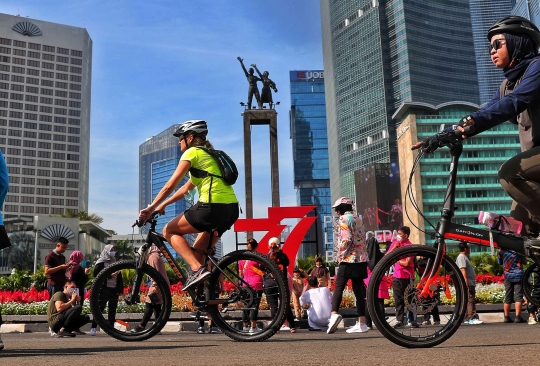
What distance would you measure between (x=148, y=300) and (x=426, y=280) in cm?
293

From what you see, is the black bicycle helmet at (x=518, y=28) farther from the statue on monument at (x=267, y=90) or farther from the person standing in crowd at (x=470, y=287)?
the statue on monument at (x=267, y=90)

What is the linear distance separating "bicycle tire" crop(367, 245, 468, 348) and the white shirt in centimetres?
658

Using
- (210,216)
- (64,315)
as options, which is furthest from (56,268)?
(210,216)

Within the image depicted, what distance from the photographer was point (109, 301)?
226 inches

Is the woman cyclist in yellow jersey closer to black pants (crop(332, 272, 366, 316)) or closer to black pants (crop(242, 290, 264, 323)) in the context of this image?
black pants (crop(242, 290, 264, 323))

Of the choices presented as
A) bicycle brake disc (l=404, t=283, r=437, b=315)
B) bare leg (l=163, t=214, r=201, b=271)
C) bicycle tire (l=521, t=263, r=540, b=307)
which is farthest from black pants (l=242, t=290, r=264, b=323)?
bicycle tire (l=521, t=263, r=540, b=307)

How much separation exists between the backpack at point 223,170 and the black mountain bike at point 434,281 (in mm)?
1896

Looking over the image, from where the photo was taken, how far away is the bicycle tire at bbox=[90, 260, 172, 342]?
5.42 meters

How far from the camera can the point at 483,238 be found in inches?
146

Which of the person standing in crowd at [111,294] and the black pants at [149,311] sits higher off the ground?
the person standing in crowd at [111,294]

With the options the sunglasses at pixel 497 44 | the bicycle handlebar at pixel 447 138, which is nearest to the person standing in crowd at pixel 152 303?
the bicycle handlebar at pixel 447 138

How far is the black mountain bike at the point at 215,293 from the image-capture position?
4.99 metres

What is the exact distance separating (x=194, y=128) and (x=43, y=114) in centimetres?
16151

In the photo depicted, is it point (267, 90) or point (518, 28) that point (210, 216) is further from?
point (267, 90)
